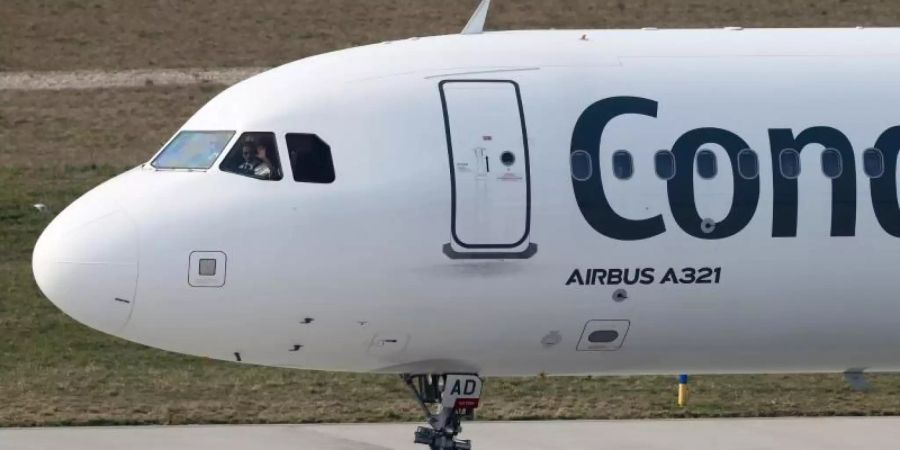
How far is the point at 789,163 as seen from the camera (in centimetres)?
1680

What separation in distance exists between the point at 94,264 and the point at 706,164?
525 centimetres

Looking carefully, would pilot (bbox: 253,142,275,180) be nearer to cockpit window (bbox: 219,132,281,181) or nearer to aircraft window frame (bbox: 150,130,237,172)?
cockpit window (bbox: 219,132,281,181)

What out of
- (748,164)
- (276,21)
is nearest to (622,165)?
(748,164)

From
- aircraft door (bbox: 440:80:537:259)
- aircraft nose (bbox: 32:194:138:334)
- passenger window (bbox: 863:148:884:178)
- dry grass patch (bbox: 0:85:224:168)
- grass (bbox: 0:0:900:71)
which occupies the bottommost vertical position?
aircraft nose (bbox: 32:194:138:334)

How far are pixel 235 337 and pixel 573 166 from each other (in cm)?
318

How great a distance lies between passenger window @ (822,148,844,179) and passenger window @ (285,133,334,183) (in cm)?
431

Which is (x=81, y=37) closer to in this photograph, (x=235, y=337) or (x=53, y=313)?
(x=53, y=313)

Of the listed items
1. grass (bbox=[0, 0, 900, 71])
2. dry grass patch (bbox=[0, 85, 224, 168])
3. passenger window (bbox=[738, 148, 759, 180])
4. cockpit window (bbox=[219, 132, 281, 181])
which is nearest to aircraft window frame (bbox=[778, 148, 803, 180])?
passenger window (bbox=[738, 148, 759, 180])

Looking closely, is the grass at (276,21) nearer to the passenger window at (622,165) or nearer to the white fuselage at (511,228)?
the white fuselage at (511,228)

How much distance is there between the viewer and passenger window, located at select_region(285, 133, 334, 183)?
16.1 meters

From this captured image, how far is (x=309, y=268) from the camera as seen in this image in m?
15.8

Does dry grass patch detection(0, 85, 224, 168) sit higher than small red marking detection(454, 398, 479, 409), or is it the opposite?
dry grass patch detection(0, 85, 224, 168)

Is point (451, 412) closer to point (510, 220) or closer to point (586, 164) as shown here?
point (510, 220)

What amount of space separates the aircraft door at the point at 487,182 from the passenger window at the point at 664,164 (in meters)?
1.16
